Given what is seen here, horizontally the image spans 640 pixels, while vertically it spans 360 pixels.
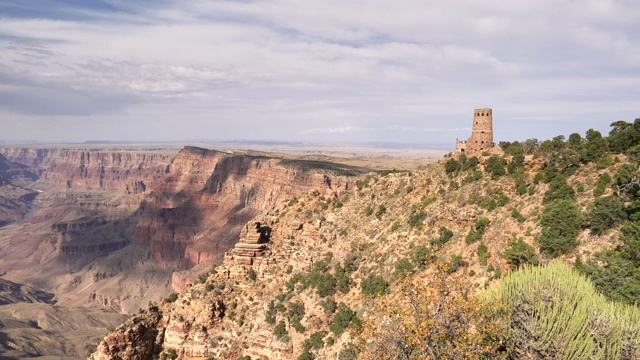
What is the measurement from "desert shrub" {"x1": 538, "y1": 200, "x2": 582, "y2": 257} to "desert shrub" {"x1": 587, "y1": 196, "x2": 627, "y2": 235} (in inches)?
36.4

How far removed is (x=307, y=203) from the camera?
59.9m

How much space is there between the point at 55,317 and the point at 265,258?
418 feet

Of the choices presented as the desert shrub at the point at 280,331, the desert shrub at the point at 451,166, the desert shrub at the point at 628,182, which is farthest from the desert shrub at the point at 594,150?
the desert shrub at the point at 280,331

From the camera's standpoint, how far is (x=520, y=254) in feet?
98.6

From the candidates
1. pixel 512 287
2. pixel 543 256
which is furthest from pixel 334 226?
pixel 512 287

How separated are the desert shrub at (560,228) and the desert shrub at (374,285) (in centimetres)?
1292

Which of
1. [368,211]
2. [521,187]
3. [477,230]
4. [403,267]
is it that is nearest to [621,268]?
[477,230]

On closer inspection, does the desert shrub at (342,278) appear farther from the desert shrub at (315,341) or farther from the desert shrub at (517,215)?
the desert shrub at (517,215)

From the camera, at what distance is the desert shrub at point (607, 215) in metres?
30.0

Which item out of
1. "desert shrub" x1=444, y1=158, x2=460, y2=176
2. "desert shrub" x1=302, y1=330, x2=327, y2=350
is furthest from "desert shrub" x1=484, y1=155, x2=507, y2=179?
"desert shrub" x1=302, y1=330, x2=327, y2=350

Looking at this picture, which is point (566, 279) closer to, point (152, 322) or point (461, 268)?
point (461, 268)

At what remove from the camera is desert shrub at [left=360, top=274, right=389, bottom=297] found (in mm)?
36750

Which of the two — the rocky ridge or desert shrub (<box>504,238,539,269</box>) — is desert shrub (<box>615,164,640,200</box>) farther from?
desert shrub (<box>504,238,539,269</box>)

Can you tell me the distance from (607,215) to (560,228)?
327 centimetres
